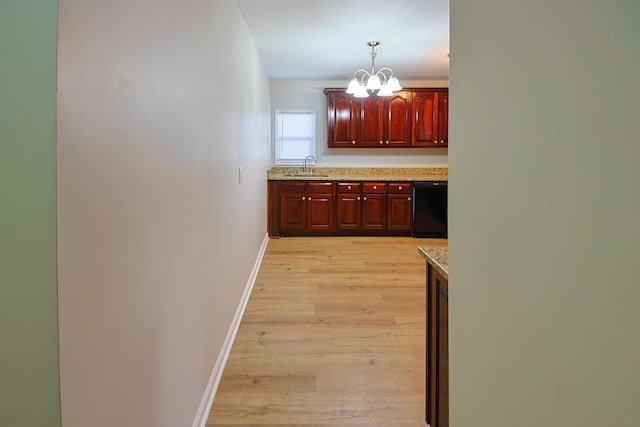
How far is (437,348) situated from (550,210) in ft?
3.64

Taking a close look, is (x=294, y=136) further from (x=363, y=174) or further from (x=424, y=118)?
(x=424, y=118)

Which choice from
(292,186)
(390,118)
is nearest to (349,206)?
(292,186)

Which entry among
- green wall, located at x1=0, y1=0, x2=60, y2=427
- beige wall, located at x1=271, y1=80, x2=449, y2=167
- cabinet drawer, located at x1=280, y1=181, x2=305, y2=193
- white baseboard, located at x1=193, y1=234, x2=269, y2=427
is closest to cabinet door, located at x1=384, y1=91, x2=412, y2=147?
beige wall, located at x1=271, y1=80, x2=449, y2=167

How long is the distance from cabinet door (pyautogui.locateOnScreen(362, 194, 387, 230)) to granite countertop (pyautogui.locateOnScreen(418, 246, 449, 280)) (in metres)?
4.74

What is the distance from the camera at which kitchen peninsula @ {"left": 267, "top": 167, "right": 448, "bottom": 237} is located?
21.2 ft

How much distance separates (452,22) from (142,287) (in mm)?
1148

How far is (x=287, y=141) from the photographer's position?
23.1ft

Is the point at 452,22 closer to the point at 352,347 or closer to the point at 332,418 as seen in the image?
the point at 332,418

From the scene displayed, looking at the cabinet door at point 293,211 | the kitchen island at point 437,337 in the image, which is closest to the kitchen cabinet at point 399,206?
the cabinet door at point 293,211

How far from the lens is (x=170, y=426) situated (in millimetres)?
1518

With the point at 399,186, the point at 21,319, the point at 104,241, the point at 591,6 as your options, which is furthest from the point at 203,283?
the point at 399,186

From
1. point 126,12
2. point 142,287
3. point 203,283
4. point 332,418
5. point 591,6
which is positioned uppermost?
point 126,12

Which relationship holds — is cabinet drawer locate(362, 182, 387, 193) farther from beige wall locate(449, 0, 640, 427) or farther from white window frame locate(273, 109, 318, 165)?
beige wall locate(449, 0, 640, 427)

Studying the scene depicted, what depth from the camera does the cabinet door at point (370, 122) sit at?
6.66 m
